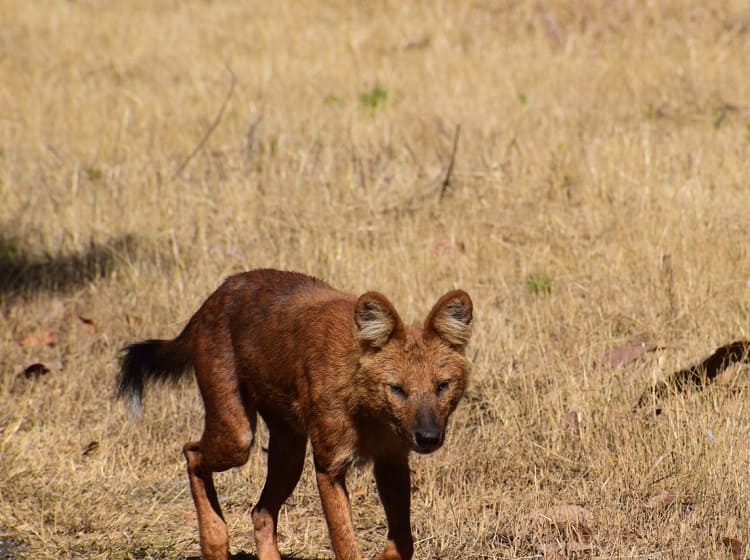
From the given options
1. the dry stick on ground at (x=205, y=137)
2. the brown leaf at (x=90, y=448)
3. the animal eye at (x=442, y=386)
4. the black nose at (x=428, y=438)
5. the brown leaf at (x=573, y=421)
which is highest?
the dry stick on ground at (x=205, y=137)

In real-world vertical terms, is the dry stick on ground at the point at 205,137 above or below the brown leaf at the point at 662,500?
above

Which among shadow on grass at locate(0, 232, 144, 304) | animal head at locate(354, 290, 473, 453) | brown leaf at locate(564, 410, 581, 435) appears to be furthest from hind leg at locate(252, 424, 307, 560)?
shadow on grass at locate(0, 232, 144, 304)

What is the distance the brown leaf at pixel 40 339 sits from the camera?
7887 millimetres

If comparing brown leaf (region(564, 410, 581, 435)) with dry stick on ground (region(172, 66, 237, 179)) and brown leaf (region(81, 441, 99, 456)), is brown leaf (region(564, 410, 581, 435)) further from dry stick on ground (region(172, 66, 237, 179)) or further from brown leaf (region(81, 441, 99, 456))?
dry stick on ground (region(172, 66, 237, 179))

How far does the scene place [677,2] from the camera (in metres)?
13.6

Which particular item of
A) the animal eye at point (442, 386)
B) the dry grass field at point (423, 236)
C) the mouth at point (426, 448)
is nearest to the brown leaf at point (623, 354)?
the dry grass field at point (423, 236)

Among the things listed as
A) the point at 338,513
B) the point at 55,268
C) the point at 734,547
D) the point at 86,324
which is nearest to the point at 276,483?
the point at 338,513

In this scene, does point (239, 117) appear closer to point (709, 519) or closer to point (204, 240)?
point (204, 240)

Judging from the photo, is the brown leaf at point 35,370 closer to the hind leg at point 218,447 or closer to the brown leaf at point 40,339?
the brown leaf at point 40,339

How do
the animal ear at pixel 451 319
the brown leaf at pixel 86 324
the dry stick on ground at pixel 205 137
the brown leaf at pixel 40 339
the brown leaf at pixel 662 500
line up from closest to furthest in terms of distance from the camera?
the animal ear at pixel 451 319 < the brown leaf at pixel 662 500 < the brown leaf at pixel 40 339 < the brown leaf at pixel 86 324 < the dry stick on ground at pixel 205 137

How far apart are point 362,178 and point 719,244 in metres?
3.11

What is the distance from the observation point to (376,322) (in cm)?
475

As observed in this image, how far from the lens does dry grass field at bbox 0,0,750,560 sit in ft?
18.7

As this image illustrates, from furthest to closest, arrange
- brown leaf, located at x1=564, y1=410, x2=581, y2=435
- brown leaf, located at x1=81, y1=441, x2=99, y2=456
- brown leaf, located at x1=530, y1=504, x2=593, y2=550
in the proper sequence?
brown leaf, located at x1=81, y1=441, x2=99, y2=456, brown leaf, located at x1=564, y1=410, x2=581, y2=435, brown leaf, located at x1=530, y1=504, x2=593, y2=550
